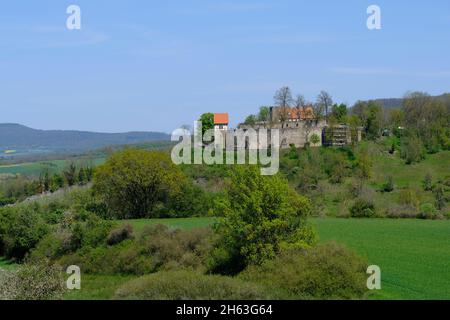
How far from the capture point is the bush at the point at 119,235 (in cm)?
3369

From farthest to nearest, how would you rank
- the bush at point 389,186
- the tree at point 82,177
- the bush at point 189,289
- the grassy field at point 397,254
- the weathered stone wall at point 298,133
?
1. the tree at point 82,177
2. the weathered stone wall at point 298,133
3. the bush at point 389,186
4. the grassy field at point 397,254
5. the bush at point 189,289

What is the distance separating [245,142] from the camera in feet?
237

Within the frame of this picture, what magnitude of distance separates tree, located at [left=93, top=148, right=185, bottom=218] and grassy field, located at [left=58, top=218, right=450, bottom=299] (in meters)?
6.86

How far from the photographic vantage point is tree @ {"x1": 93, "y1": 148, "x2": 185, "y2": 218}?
154 feet

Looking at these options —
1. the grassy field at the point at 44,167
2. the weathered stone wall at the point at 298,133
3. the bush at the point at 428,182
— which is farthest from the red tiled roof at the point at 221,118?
the bush at the point at 428,182

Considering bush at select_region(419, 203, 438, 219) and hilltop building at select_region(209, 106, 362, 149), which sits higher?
hilltop building at select_region(209, 106, 362, 149)

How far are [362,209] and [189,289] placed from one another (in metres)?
28.7

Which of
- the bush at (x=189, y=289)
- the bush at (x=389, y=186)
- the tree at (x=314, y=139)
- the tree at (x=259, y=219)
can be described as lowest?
the bush at (x=389, y=186)

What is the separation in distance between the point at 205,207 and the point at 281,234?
25.3 m

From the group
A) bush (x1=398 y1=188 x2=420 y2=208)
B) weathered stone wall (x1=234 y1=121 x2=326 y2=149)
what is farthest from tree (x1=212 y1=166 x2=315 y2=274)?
weathered stone wall (x1=234 y1=121 x2=326 y2=149)

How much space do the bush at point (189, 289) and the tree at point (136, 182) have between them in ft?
92.1

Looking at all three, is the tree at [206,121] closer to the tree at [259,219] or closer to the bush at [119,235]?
the bush at [119,235]

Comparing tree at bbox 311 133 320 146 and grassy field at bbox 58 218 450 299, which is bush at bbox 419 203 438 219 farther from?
tree at bbox 311 133 320 146
